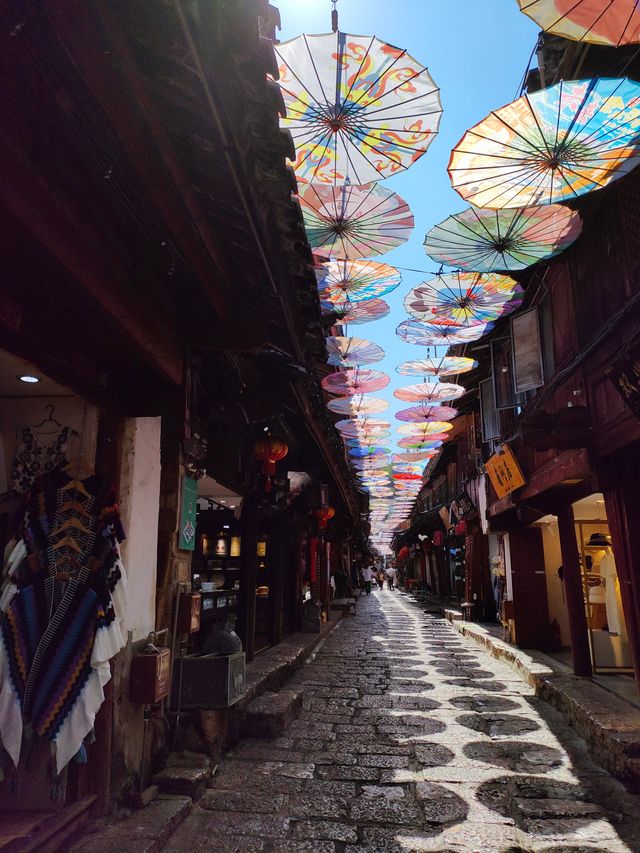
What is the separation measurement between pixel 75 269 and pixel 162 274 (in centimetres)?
214

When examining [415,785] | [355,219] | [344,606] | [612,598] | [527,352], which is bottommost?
[415,785]

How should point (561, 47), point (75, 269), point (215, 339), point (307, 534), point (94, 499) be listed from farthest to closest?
1. point (307, 534)
2. point (561, 47)
3. point (215, 339)
4. point (94, 499)
5. point (75, 269)

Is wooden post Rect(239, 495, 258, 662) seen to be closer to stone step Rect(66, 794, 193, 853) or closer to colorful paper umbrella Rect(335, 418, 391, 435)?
colorful paper umbrella Rect(335, 418, 391, 435)

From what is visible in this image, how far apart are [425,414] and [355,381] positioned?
4.06 metres

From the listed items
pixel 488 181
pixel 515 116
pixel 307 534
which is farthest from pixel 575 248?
pixel 307 534

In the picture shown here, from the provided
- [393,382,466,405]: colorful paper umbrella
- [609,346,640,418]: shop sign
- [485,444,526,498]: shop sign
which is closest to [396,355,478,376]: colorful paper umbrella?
[393,382,466,405]: colorful paper umbrella

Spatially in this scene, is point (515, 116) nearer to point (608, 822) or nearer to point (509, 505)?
point (608, 822)

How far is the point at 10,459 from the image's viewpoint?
5422mm

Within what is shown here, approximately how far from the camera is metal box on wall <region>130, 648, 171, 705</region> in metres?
5.32

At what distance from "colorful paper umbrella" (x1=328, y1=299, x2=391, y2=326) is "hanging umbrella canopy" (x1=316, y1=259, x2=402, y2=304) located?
12cm

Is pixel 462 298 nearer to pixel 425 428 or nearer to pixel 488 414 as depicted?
pixel 488 414

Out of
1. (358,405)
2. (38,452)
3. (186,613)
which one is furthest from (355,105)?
(358,405)

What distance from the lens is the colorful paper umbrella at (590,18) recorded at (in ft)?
16.6

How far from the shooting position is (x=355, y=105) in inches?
240
